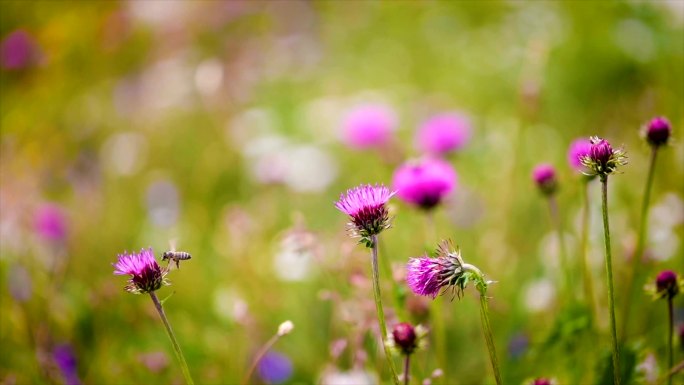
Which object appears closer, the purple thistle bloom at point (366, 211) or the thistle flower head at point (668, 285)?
the purple thistle bloom at point (366, 211)

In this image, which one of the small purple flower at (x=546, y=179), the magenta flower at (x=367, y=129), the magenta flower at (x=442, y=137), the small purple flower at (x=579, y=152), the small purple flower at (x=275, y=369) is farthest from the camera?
the magenta flower at (x=367, y=129)

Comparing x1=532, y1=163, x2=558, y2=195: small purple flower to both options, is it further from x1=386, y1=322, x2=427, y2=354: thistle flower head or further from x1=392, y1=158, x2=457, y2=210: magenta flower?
x1=386, y1=322, x2=427, y2=354: thistle flower head

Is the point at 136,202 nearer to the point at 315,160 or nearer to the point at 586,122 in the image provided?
the point at 315,160

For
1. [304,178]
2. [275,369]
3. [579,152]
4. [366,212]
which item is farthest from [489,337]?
[304,178]

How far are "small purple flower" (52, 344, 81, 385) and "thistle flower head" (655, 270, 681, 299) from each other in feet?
3.78

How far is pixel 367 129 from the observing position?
67.9 inches

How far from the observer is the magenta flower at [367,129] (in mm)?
1704

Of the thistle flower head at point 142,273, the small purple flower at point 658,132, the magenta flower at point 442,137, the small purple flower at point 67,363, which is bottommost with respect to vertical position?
the thistle flower head at point 142,273

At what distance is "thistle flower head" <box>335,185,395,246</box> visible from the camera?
0.68 m

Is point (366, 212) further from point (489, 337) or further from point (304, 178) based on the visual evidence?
point (304, 178)

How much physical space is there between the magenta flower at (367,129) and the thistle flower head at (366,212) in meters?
0.99

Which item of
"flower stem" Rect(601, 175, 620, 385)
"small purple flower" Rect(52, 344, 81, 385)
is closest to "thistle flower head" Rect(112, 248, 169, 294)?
"flower stem" Rect(601, 175, 620, 385)

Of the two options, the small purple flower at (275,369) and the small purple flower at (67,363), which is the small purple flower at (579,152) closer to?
the small purple flower at (275,369)

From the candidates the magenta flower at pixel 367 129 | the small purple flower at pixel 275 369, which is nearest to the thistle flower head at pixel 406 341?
the small purple flower at pixel 275 369
